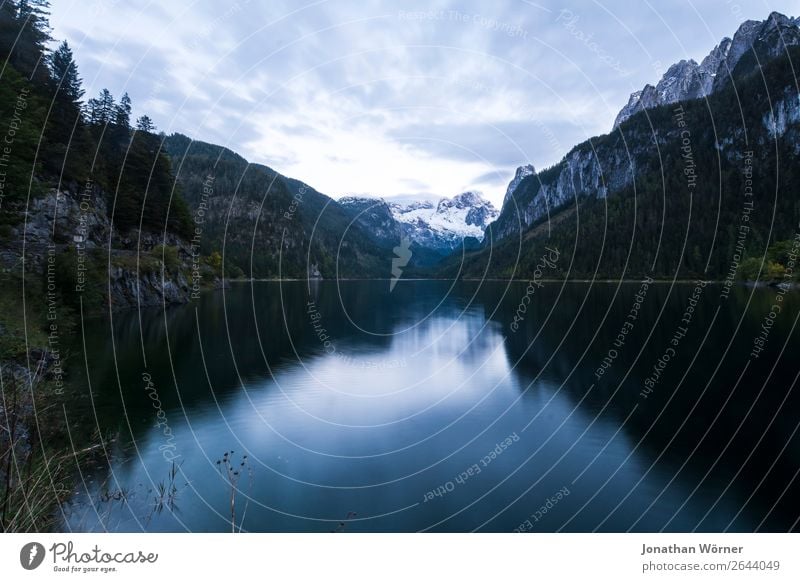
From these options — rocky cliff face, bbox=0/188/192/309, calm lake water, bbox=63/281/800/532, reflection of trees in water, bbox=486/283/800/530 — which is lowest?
calm lake water, bbox=63/281/800/532

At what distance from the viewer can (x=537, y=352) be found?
30359 millimetres

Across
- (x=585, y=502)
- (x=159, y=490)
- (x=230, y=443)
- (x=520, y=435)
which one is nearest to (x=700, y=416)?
(x=520, y=435)

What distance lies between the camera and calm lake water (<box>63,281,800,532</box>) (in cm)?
1012

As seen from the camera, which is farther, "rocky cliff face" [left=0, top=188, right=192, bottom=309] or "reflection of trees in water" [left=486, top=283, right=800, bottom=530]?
"rocky cliff face" [left=0, top=188, right=192, bottom=309]

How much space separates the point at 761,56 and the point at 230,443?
28094cm

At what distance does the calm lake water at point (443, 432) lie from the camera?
33.2ft

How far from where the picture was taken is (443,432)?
52.3ft

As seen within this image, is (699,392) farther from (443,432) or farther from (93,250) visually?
(93,250)

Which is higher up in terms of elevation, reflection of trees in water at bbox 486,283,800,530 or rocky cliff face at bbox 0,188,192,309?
rocky cliff face at bbox 0,188,192,309

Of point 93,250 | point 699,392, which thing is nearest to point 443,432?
point 699,392

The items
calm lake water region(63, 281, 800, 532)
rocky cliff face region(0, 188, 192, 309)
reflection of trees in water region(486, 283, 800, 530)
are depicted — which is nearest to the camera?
calm lake water region(63, 281, 800, 532)

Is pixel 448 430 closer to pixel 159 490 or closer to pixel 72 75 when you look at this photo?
pixel 159 490

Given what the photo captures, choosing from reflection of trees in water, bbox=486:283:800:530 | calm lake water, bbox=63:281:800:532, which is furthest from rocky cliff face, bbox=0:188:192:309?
reflection of trees in water, bbox=486:283:800:530

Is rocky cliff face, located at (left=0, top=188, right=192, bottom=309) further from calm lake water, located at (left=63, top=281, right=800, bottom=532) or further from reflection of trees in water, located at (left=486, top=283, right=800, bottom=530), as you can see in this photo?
reflection of trees in water, located at (left=486, top=283, right=800, bottom=530)
